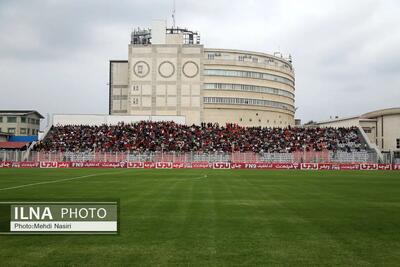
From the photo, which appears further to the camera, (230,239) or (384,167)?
(384,167)

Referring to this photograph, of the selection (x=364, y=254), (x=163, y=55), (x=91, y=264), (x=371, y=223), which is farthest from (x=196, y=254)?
(x=163, y=55)

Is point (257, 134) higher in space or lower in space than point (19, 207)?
higher

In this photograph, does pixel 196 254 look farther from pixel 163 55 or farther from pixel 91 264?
pixel 163 55

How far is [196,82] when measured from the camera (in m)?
110

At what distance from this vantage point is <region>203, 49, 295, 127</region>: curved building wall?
11619 centimetres

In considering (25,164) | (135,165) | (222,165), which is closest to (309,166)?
(222,165)

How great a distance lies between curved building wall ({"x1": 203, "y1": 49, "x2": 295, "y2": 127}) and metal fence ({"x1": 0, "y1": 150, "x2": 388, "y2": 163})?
4705 cm

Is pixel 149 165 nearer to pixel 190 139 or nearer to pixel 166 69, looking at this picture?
pixel 190 139

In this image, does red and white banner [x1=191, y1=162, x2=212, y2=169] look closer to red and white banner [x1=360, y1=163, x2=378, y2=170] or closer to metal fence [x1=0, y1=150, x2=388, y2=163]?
metal fence [x1=0, y1=150, x2=388, y2=163]

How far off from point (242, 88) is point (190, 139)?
44.3m

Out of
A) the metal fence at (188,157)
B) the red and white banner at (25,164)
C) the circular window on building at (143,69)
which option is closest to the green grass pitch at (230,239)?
the metal fence at (188,157)

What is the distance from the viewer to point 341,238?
1325cm

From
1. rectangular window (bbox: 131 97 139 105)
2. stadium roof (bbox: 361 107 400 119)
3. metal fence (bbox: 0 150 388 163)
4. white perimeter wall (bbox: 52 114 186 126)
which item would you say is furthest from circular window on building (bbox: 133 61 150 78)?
stadium roof (bbox: 361 107 400 119)

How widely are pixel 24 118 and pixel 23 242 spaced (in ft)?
405
